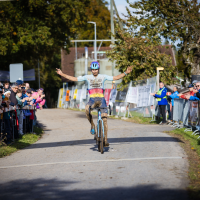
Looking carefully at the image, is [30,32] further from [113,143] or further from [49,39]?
[113,143]

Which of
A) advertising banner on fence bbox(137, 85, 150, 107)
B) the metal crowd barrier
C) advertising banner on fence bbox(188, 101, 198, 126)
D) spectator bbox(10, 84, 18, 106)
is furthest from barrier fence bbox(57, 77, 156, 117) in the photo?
spectator bbox(10, 84, 18, 106)

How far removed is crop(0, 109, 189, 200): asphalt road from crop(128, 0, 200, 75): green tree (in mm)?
13703

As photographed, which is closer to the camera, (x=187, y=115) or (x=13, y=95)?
(x=13, y=95)

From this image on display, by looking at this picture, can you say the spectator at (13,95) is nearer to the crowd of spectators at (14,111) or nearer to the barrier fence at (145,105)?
the crowd of spectators at (14,111)

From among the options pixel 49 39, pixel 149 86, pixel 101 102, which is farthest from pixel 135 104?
pixel 101 102

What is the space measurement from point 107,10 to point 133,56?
3181 cm

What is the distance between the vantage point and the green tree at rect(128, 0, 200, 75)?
23.1 meters

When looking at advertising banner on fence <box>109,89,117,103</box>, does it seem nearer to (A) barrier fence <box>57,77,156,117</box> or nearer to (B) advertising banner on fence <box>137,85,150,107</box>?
(A) barrier fence <box>57,77,156,117</box>

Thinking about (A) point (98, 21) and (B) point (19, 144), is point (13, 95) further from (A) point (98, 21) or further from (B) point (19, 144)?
(A) point (98, 21)

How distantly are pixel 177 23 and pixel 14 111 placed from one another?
14.8 meters

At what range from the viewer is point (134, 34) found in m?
25.0

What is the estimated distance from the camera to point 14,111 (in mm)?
11828

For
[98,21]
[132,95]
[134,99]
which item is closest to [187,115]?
[134,99]

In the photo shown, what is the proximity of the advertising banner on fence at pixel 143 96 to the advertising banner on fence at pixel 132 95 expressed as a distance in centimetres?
51
